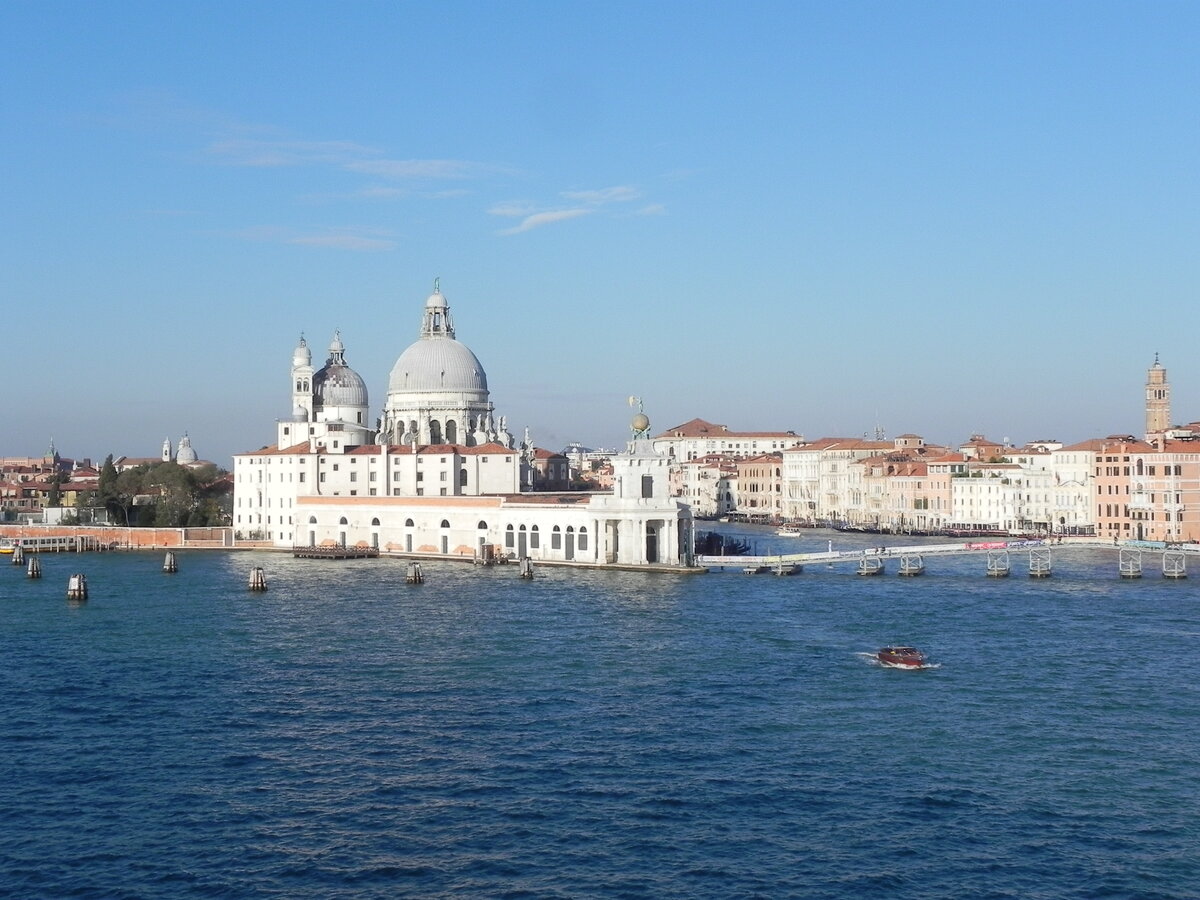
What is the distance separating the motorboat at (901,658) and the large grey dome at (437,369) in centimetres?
4127

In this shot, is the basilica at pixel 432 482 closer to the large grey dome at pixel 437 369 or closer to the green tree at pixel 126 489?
the large grey dome at pixel 437 369

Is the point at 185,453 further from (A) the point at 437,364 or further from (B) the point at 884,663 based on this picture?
(B) the point at 884,663

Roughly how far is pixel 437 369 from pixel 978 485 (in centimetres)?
2809

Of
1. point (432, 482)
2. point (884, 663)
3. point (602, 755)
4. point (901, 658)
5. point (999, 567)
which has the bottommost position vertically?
point (602, 755)

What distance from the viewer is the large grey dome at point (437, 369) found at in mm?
64812

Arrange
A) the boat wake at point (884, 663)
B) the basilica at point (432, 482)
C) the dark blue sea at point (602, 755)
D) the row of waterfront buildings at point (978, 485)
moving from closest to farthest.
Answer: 1. the dark blue sea at point (602, 755)
2. the boat wake at point (884, 663)
3. the basilica at point (432, 482)
4. the row of waterfront buildings at point (978, 485)

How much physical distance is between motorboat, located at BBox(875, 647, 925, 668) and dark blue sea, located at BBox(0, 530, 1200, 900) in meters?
0.48

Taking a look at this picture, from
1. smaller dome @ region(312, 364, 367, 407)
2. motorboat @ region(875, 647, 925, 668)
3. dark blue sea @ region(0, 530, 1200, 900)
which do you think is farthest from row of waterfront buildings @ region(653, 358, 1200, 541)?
motorboat @ region(875, 647, 925, 668)

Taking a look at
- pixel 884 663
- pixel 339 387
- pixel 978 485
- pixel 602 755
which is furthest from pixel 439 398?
pixel 602 755

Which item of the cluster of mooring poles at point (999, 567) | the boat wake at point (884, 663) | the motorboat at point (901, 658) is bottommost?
the boat wake at point (884, 663)

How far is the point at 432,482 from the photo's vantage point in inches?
2258

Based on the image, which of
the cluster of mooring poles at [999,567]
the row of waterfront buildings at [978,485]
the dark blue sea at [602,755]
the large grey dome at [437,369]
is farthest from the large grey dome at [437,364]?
the dark blue sea at [602,755]

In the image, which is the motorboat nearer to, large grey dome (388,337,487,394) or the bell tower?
large grey dome (388,337,487,394)

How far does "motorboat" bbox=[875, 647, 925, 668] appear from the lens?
2497 cm
